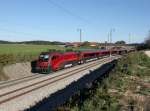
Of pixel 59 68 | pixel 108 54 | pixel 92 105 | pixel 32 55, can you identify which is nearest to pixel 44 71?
pixel 59 68

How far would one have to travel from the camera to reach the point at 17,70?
38469mm

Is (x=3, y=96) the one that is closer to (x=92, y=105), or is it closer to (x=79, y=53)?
(x=92, y=105)

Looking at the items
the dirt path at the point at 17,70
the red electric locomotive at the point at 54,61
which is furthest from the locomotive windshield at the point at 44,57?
the dirt path at the point at 17,70

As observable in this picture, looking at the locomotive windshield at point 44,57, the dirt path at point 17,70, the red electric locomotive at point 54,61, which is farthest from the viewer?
the locomotive windshield at point 44,57

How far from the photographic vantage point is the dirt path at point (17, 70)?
36.3 m

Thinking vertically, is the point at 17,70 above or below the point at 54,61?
below

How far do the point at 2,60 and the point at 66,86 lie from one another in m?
11.1

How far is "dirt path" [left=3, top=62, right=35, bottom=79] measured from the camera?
119ft

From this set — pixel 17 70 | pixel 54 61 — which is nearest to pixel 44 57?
pixel 54 61

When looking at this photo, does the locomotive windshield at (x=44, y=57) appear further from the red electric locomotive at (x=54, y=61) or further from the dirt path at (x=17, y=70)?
the dirt path at (x=17, y=70)

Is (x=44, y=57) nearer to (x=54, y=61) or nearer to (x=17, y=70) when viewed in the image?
(x=54, y=61)

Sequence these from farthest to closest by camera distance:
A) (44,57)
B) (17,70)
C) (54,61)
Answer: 1. (54,61)
2. (44,57)
3. (17,70)

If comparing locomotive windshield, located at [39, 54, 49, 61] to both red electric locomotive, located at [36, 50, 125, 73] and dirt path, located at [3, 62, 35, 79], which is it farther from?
dirt path, located at [3, 62, 35, 79]

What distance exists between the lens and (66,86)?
2930cm
